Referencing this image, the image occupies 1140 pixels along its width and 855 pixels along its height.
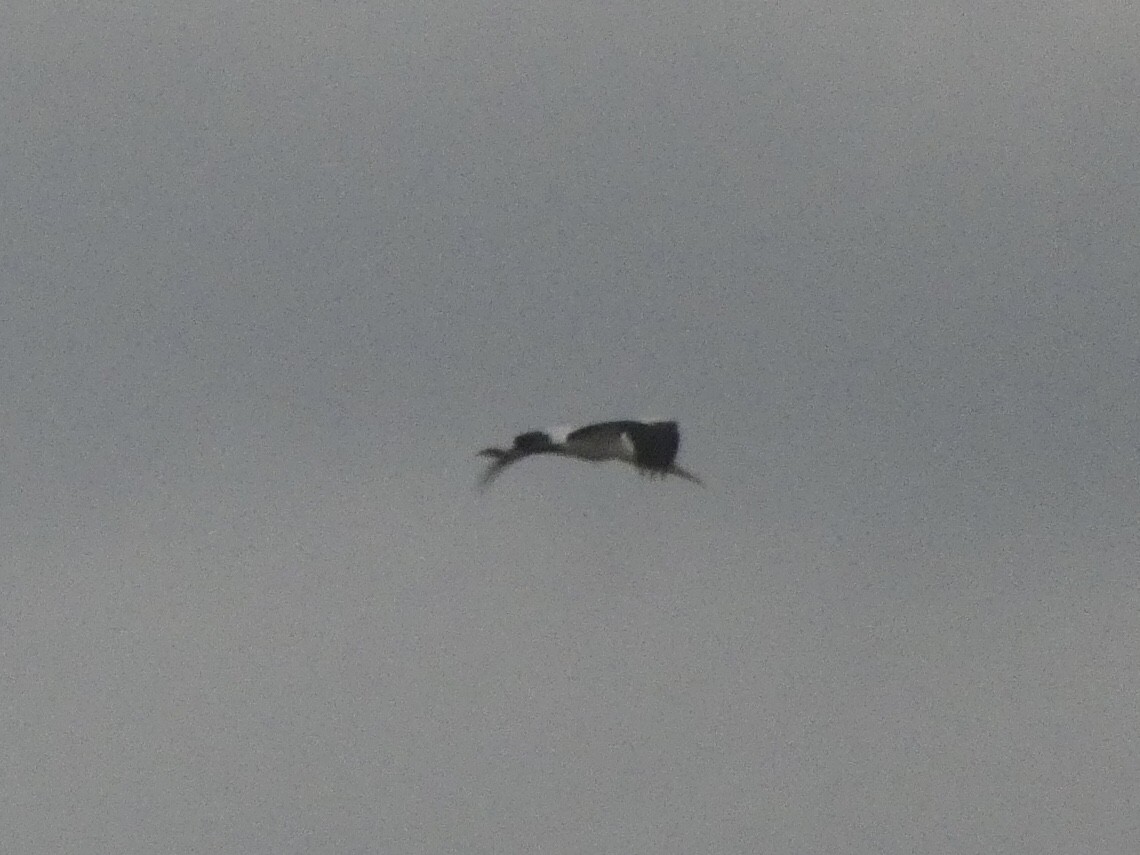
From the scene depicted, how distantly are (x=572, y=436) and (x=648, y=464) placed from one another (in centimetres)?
181

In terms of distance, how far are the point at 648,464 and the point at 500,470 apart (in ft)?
14.0

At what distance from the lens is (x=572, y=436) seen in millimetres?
151500

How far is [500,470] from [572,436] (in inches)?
110

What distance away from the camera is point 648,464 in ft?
495

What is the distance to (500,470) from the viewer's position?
504ft
